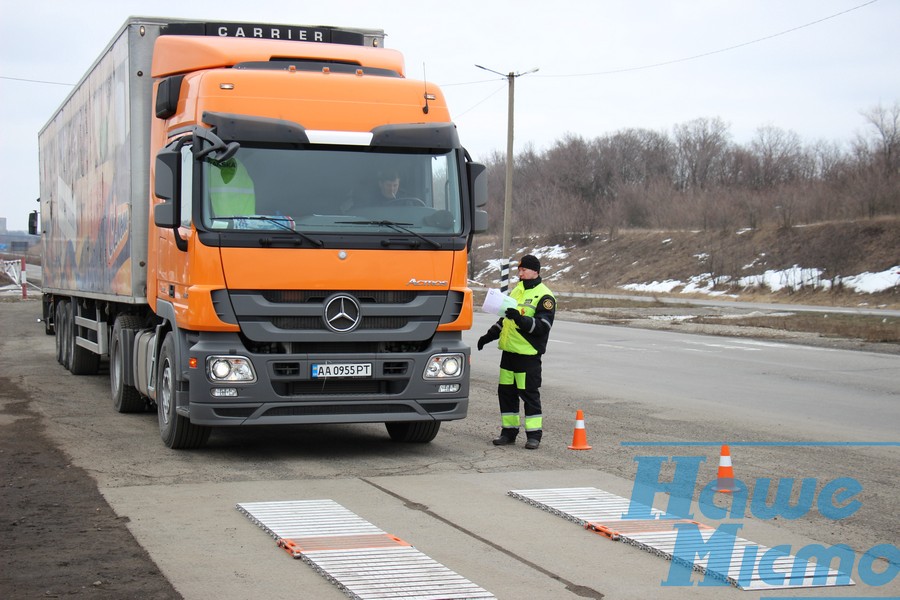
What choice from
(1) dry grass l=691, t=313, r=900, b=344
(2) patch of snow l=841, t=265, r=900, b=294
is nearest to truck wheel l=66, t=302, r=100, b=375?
(1) dry grass l=691, t=313, r=900, b=344

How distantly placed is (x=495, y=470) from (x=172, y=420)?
2979mm

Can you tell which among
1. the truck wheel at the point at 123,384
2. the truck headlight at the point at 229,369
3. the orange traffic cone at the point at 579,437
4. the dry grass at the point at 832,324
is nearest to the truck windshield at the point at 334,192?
the truck headlight at the point at 229,369

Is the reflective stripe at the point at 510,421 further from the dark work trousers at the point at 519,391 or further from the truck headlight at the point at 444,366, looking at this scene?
the truck headlight at the point at 444,366

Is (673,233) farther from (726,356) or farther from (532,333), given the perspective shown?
(532,333)

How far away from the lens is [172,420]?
9859mm

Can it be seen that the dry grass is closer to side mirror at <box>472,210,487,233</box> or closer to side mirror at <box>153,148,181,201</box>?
side mirror at <box>472,210,487,233</box>

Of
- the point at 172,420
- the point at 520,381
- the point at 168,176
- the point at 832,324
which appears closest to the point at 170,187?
the point at 168,176

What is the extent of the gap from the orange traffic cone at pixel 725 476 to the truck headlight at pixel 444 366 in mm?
2485

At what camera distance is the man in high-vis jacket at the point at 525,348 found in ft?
33.5

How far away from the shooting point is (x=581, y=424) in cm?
1005

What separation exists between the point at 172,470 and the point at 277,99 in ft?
10.6

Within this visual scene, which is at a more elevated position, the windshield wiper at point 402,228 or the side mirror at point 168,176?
the side mirror at point 168,176

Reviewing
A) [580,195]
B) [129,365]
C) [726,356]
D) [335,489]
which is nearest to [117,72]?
[129,365]

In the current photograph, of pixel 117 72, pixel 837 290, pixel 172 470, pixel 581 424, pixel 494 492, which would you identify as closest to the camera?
pixel 494 492
